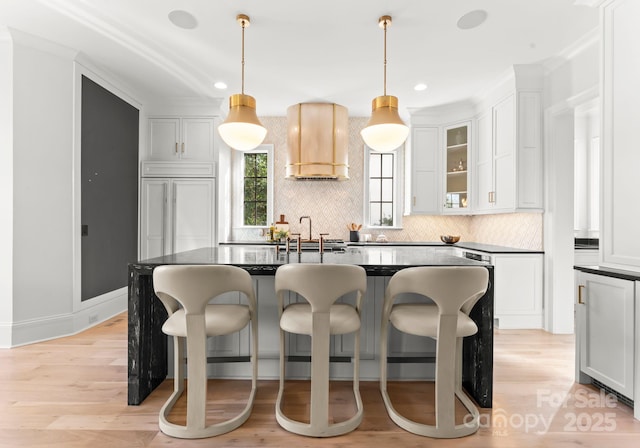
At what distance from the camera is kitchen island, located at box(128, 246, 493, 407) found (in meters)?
2.13

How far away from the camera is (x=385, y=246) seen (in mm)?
4758

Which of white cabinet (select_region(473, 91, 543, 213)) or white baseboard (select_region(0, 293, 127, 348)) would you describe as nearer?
white baseboard (select_region(0, 293, 127, 348))

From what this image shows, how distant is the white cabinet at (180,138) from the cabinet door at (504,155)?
3670mm

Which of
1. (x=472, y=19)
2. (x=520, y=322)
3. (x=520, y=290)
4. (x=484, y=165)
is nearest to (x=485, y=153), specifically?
(x=484, y=165)

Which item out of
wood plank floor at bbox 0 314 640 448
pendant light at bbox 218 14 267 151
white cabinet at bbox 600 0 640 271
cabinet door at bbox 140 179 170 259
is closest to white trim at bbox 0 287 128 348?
wood plank floor at bbox 0 314 640 448

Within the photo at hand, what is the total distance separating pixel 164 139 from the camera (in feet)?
15.8

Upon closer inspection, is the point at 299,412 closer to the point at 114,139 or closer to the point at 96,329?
the point at 96,329

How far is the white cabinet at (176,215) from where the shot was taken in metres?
4.71

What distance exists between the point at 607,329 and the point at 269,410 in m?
2.20

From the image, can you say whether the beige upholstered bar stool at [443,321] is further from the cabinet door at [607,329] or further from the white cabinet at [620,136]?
the white cabinet at [620,136]

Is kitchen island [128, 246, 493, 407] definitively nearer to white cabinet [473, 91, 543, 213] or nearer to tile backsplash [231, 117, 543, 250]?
white cabinet [473, 91, 543, 213]

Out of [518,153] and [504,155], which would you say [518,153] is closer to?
[518,153]

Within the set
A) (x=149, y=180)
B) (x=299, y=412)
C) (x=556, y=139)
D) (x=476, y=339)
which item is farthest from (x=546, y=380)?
(x=149, y=180)

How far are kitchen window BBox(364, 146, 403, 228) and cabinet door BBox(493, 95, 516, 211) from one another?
5.14ft
